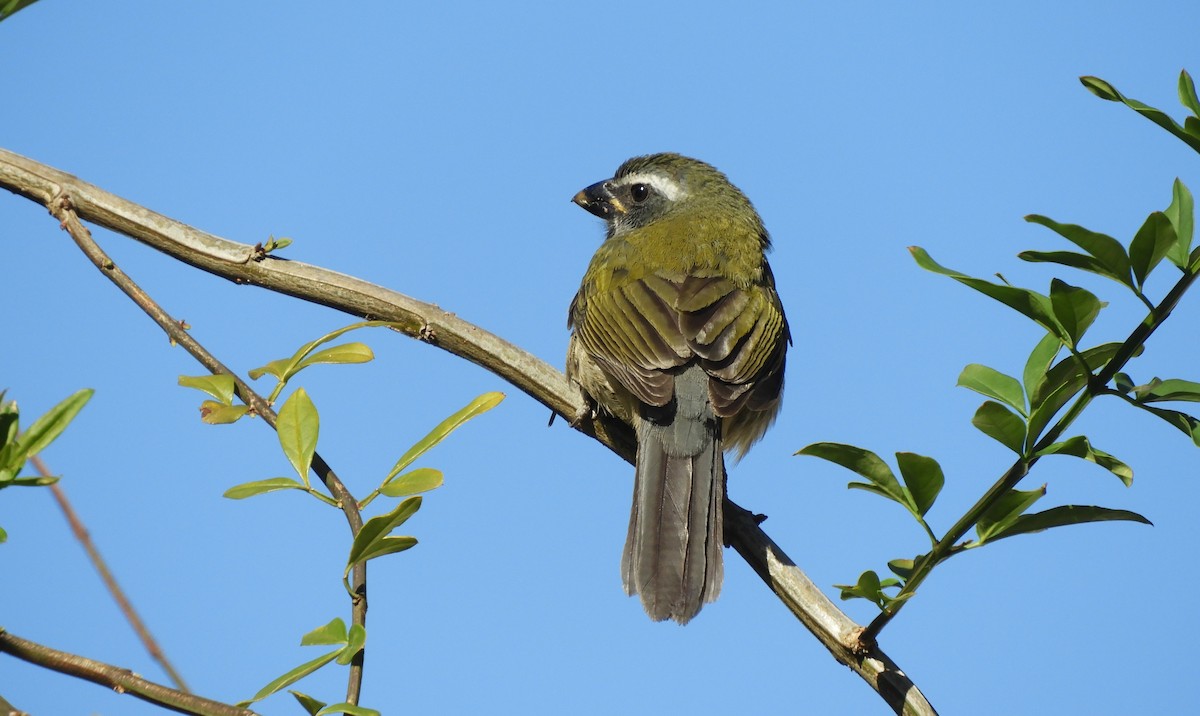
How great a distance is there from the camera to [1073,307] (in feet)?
6.75

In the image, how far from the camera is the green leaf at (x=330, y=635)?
195 cm

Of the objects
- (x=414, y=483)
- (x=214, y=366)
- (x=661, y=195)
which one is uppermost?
(x=661, y=195)

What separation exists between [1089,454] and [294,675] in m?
1.54

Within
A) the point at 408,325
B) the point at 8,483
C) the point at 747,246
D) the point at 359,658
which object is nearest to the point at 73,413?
the point at 8,483

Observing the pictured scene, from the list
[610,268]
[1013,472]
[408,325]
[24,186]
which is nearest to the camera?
[1013,472]

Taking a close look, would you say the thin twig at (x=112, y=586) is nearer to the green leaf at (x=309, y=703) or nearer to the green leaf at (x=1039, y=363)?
the green leaf at (x=309, y=703)

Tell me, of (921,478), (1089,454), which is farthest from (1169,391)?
(921,478)

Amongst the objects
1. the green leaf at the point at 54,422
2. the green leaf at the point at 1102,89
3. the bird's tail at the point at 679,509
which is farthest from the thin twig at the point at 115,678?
the bird's tail at the point at 679,509

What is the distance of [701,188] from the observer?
19.2ft

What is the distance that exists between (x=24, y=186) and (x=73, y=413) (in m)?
1.61

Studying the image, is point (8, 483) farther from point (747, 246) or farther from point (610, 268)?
point (747, 246)

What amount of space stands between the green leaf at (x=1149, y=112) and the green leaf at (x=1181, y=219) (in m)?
0.13

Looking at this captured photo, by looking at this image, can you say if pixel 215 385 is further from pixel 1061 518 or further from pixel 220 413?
pixel 1061 518

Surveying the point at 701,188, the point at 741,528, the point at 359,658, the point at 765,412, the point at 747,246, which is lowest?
the point at 359,658
